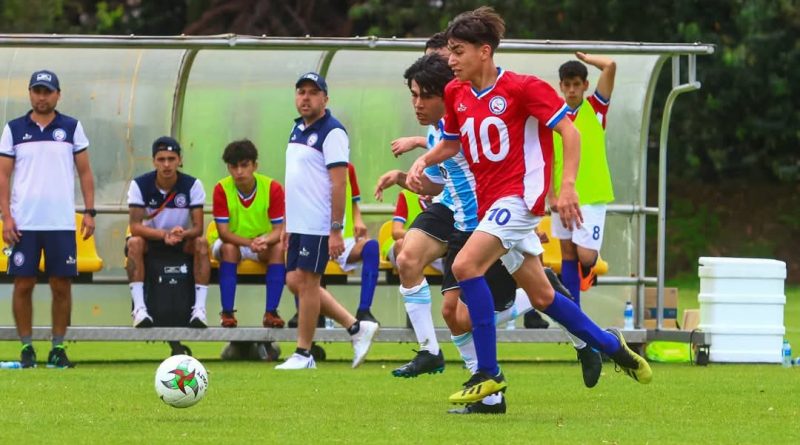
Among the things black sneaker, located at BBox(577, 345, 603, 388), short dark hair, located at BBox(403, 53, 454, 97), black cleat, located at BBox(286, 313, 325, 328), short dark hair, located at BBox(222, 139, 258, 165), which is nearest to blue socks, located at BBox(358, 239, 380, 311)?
black cleat, located at BBox(286, 313, 325, 328)

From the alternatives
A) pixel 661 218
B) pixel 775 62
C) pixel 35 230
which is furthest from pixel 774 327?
pixel 775 62

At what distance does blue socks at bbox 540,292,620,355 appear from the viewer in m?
9.64

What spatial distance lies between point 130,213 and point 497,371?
238 inches

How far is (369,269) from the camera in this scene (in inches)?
577

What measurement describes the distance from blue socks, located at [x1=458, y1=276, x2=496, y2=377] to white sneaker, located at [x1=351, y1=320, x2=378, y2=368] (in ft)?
14.4

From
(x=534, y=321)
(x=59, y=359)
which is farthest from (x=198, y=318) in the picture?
(x=534, y=321)

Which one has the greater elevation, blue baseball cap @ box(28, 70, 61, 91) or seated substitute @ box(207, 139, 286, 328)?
blue baseball cap @ box(28, 70, 61, 91)

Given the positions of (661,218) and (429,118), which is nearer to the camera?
(429,118)

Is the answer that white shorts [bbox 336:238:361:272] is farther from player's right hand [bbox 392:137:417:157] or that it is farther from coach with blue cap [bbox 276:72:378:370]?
player's right hand [bbox 392:137:417:157]

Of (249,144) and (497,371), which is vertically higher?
(249,144)

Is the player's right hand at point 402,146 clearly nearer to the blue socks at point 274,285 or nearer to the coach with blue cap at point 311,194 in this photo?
the coach with blue cap at point 311,194

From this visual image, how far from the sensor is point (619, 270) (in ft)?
51.7

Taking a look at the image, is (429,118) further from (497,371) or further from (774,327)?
(774,327)

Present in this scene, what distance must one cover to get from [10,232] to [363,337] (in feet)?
9.36
